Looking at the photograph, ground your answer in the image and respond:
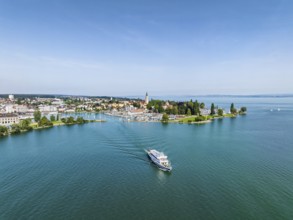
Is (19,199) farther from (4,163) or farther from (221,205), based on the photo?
(221,205)

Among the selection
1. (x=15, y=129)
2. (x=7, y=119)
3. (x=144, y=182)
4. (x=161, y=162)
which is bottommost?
(x=144, y=182)

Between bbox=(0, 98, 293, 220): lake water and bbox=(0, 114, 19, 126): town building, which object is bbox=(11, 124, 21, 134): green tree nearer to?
bbox=(0, 114, 19, 126): town building

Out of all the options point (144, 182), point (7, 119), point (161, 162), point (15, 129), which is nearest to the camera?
point (144, 182)

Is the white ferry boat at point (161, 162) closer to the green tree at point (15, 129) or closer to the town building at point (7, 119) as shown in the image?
the green tree at point (15, 129)

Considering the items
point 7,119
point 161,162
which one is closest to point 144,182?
point 161,162

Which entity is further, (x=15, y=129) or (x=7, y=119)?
(x=7, y=119)

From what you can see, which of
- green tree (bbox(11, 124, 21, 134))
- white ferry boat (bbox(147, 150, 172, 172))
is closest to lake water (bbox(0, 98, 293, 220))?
white ferry boat (bbox(147, 150, 172, 172))

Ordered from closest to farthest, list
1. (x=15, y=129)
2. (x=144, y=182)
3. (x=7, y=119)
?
(x=144, y=182)
(x=15, y=129)
(x=7, y=119)

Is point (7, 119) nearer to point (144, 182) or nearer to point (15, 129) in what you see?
point (15, 129)

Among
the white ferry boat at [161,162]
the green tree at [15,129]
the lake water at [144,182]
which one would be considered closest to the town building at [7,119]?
the green tree at [15,129]
